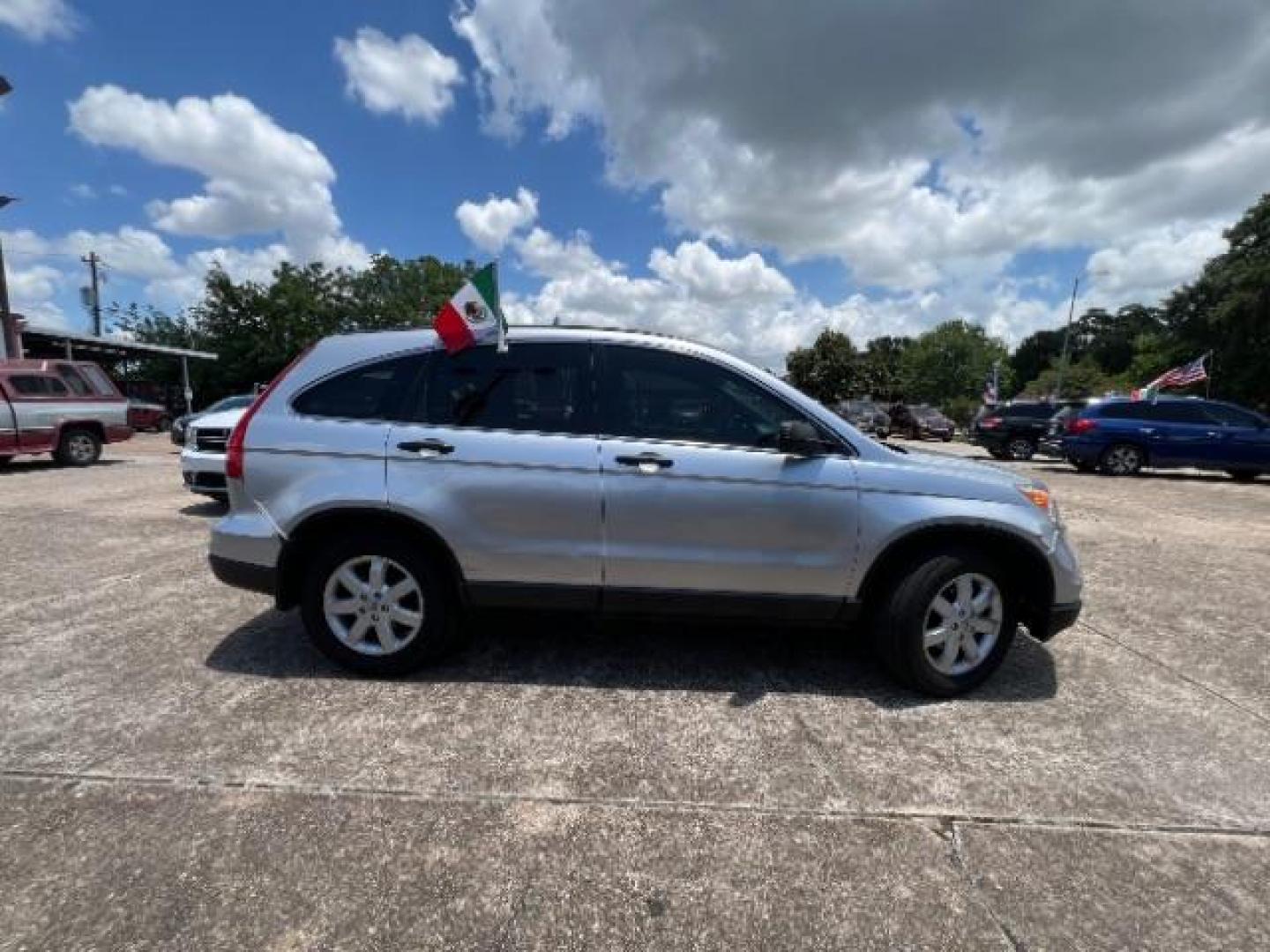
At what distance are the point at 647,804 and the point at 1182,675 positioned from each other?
3243 mm

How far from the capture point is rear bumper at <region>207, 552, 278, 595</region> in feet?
10.8

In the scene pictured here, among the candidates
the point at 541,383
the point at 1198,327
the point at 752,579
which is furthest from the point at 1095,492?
the point at 1198,327

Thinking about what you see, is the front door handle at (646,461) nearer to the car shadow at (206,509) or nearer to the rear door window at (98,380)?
the car shadow at (206,509)

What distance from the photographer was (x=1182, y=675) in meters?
3.61

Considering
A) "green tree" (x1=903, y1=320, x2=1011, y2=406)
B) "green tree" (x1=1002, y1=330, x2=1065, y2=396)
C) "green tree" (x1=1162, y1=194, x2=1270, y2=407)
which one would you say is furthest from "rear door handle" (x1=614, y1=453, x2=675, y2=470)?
"green tree" (x1=1002, y1=330, x2=1065, y2=396)

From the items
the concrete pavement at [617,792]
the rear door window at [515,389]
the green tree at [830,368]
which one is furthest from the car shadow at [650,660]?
the green tree at [830,368]

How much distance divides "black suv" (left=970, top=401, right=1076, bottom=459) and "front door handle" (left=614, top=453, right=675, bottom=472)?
58.8 ft

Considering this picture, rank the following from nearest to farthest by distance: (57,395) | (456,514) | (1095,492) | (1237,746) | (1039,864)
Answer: (1039,864), (1237,746), (456,514), (1095,492), (57,395)

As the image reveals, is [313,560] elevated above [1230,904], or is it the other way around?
[313,560]

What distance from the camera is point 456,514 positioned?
3191 mm

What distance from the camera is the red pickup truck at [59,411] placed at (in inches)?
441

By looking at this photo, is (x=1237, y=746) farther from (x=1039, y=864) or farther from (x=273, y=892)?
(x=273, y=892)

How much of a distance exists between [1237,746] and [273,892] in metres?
3.91

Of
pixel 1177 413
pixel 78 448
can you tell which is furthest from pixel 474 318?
pixel 1177 413
